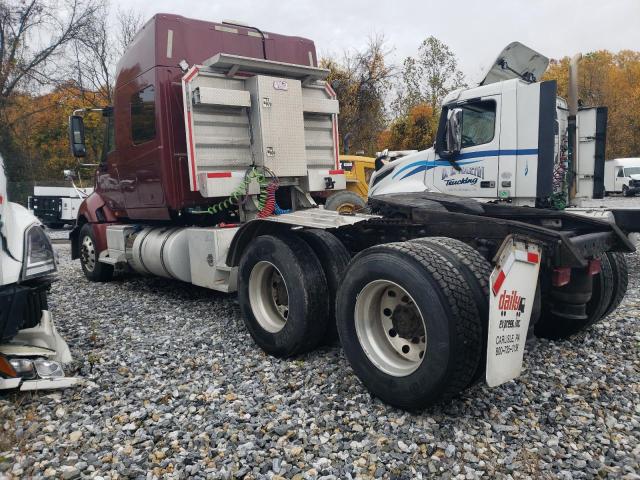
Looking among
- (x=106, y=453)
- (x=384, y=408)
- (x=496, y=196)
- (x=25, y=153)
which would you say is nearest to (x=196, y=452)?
(x=106, y=453)

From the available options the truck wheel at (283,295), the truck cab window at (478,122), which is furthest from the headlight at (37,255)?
the truck cab window at (478,122)

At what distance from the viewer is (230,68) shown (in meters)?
5.79

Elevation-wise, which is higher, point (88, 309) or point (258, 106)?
point (258, 106)

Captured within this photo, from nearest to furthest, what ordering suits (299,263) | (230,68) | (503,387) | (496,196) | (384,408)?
(384,408) < (503,387) < (299,263) < (230,68) < (496,196)

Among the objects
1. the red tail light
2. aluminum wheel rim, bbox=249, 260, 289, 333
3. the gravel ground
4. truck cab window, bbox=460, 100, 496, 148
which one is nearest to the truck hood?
A: truck cab window, bbox=460, 100, 496, 148

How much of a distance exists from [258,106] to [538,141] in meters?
3.89

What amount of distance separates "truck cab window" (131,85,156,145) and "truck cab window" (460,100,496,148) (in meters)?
4.42

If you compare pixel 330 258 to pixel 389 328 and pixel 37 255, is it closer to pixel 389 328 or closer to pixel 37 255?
pixel 389 328

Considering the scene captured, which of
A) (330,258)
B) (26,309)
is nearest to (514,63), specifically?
(330,258)

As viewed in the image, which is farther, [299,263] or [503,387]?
[299,263]

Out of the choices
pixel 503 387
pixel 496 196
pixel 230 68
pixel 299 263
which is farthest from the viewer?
pixel 496 196

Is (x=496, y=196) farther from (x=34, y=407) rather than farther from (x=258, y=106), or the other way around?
(x=34, y=407)

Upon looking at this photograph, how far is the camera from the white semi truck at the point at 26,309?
140 inches

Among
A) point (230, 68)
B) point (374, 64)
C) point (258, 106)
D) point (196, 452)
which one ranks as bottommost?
point (196, 452)
